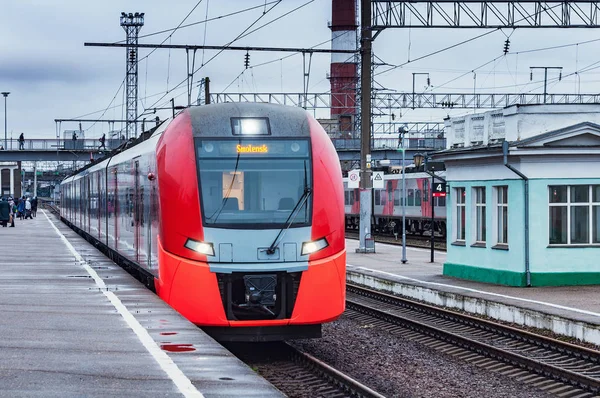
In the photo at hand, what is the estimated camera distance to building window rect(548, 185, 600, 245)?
21.2m

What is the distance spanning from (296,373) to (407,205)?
127 ft

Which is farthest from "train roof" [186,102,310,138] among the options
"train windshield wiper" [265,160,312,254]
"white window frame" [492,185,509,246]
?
"white window frame" [492,185,509,246]

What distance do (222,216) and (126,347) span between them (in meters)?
2.67

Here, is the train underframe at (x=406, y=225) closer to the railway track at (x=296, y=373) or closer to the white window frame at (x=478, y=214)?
the white window frame at (x=478, y=214)

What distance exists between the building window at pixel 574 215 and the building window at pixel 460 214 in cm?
289

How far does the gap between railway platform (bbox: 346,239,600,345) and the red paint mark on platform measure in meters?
6.48

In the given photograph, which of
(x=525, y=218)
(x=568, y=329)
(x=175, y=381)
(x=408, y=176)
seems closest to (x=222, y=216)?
(x=175, y=381)

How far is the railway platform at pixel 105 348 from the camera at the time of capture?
8.50 metres

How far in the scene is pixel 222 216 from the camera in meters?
13.0

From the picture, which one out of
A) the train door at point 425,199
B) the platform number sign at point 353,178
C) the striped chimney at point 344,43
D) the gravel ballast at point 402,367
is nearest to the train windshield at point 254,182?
the gravel ballast at point 402,367

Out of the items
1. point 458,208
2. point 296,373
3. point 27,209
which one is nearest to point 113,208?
point 458,208

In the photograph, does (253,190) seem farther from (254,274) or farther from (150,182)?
(150,182)

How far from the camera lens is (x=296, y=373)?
12523 millimetres

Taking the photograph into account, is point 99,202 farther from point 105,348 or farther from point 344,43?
point 344,43
